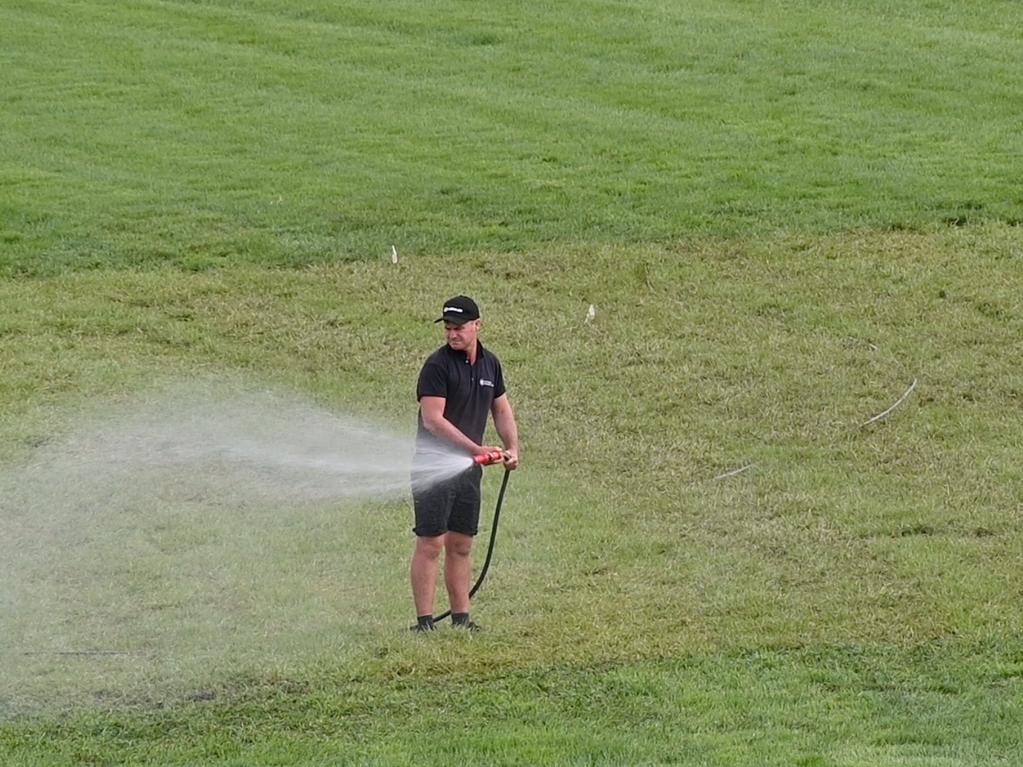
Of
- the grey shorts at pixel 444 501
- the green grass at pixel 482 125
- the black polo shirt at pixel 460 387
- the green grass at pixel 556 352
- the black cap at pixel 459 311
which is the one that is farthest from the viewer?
the green grass at pixel 482 125

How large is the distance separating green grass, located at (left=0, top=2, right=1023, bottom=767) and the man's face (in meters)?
1.61

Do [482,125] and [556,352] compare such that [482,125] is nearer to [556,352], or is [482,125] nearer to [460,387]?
[556,352]

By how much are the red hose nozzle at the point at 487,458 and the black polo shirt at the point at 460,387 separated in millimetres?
291

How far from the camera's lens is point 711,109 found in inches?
859

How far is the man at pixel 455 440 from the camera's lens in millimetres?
9250

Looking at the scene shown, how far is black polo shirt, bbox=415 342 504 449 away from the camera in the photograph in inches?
367

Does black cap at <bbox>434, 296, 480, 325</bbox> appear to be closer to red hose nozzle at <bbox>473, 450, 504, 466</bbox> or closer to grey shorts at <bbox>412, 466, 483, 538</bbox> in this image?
red hose nozzle at <bbox>473, 450, 504, 466</bbox>

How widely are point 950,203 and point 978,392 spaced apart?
191 inches

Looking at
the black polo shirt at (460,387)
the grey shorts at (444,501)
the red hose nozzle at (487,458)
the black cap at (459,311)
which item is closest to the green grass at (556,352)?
the grey shorts at (444,501)

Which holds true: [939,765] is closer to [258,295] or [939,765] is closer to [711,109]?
[258,295]

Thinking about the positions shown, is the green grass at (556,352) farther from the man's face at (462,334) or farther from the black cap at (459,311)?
the black cap at (459,311)

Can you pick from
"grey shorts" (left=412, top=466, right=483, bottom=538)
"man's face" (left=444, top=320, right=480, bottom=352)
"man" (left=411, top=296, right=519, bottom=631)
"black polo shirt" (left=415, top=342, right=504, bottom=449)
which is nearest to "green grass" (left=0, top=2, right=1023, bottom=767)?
"man" (left=411, top=296, right=519, bottom=631)

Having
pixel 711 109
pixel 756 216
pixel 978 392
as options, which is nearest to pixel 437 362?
pixel 978 392

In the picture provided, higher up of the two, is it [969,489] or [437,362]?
[437,362]
